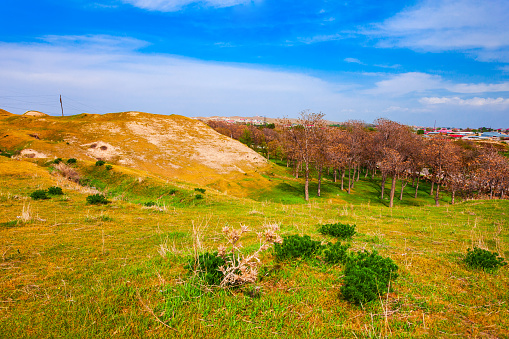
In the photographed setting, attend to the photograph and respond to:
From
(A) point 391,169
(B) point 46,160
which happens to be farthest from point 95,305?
(A) point 391,169

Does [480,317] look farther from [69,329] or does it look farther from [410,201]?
[410,201]

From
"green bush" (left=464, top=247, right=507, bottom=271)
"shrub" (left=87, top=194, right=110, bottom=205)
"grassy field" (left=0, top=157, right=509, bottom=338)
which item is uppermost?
"green bush" (left=464, top=247, right=507, bottom=271)

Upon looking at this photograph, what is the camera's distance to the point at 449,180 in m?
50.1

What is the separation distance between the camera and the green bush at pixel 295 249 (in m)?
5.06

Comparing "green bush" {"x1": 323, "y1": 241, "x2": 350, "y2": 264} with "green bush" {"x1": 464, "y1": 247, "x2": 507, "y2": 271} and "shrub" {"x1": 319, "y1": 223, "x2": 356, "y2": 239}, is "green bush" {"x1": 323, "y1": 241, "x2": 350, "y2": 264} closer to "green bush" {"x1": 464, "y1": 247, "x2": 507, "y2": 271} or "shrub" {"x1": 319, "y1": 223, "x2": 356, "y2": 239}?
"shrub" {"x1": 319, "y1": 223, "x2": 356, "y2": 239}

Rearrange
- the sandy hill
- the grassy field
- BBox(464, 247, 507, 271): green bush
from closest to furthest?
the grassy field → BBox(464, 247, 507, 271): green bush → the sandy hill

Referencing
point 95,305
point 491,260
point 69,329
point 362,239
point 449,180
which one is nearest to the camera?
point 69,329

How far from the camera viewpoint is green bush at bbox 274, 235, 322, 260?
5.06m

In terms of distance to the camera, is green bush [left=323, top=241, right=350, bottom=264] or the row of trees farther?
the row of trees

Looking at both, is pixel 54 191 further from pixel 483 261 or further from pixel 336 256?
pixel 483 261

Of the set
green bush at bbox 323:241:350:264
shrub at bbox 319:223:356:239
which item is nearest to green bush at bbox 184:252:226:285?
green bush at bbox 323:241:350:264

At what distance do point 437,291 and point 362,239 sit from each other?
3239mm

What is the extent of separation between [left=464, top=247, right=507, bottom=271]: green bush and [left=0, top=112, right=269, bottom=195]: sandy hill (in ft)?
125

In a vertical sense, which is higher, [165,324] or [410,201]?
[165,324]
